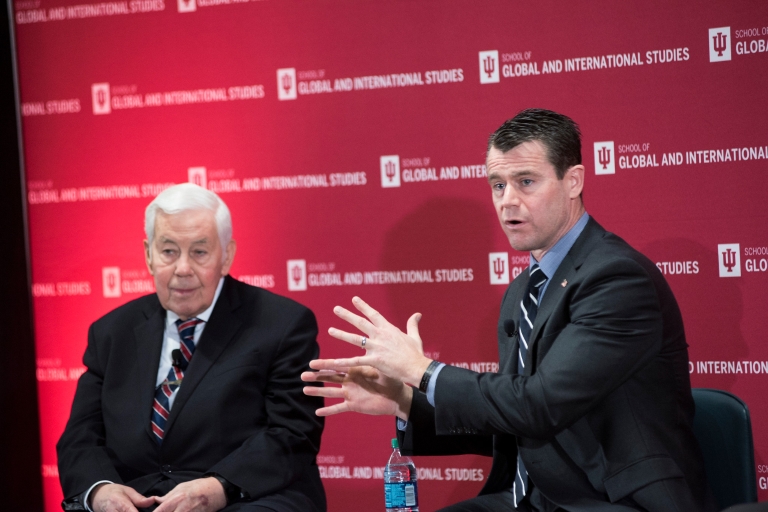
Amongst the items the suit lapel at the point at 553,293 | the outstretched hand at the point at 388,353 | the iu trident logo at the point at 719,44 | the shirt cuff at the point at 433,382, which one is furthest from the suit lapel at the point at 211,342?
the iu trident logo at the point at 719,44

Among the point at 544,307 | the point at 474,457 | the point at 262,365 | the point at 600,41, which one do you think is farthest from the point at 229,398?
the point at 600,41

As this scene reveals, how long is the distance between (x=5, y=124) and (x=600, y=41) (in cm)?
340

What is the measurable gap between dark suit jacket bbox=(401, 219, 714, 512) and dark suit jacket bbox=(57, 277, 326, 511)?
0.88 meters

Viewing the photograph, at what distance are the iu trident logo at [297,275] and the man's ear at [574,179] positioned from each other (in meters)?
1.96

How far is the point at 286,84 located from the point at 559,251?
2185mm

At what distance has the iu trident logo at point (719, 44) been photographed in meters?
3.62

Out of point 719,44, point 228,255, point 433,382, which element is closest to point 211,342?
point 228,255

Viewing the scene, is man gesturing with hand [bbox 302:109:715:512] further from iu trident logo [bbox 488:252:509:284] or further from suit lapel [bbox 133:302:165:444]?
iu trident logo [bbox 488:252:509:284]

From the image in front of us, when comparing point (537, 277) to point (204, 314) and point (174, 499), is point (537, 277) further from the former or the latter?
point (174, 499)

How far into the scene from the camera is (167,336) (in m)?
3.37

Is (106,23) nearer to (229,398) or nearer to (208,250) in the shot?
(208,250)

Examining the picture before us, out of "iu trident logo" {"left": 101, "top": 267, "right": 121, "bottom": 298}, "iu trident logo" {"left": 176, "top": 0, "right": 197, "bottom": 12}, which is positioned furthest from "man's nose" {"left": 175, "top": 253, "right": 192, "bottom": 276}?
"iu trident logo" {"left": 176, "top": 0, "right": 197, "bottom": 12}

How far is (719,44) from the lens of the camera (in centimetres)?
364

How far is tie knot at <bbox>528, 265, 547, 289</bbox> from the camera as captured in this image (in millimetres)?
2773
